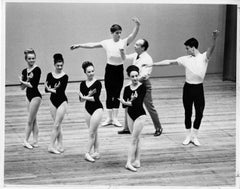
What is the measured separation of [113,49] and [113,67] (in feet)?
0.68

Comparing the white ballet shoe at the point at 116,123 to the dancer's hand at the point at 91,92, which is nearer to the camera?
the dancer's hand at the point at 91,92

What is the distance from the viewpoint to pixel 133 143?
5.86m

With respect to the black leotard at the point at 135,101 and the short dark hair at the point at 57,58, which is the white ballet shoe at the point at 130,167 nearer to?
the black leotard at the point at 135,101

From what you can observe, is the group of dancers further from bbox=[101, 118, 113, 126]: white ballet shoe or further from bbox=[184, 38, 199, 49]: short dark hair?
bbox=[101, 118, 113, 126]: white ballet shoe

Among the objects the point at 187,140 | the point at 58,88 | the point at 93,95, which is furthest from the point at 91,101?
the point at 187,140

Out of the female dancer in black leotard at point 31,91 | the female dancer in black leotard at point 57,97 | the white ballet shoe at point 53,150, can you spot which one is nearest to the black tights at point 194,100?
the female dancer in black leotard at point 57,97

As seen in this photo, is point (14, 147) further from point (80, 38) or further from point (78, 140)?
point (80, 38)

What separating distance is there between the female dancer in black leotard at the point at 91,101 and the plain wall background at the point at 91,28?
43 cm

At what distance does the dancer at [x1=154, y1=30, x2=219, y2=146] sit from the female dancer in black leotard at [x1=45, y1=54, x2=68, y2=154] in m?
0.90

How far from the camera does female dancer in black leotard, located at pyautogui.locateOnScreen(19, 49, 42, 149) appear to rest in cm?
609

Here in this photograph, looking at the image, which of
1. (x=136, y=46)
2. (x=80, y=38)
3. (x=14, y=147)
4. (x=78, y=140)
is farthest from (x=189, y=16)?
(x=14, y=147)

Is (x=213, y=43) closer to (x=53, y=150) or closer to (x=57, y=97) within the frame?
(x=57, y=97)

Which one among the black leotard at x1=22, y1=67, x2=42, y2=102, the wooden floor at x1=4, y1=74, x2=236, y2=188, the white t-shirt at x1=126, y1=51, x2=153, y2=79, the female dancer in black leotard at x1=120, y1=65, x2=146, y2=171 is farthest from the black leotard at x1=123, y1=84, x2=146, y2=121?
the black leotard at x1=22, y1=67, x2=42, y2=102

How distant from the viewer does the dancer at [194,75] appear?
6.13 m
